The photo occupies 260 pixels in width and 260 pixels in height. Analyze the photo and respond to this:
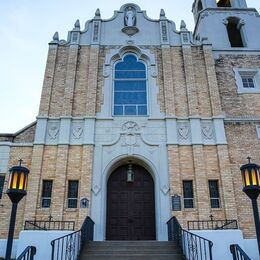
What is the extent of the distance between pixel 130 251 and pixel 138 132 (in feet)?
17.7

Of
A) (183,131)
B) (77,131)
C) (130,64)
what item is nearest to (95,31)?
(130,64)

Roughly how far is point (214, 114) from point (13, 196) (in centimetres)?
943

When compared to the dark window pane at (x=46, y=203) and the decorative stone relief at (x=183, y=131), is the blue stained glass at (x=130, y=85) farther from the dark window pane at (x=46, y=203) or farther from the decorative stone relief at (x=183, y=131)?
the dark window pane at (x=46, y=203)

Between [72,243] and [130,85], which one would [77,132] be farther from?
[72,243]

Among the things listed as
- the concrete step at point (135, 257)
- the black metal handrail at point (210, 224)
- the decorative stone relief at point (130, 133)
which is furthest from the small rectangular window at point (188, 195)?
the concrete step at point (135, 257)

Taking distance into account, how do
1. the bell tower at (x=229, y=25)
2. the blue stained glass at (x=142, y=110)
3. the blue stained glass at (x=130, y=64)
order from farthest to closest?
the bell tower at (x=229, y=25) → the blue stained glass at (x=130, y=64) → the blue stained glass at (x=142, y=110)

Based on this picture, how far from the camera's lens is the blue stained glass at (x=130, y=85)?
1455 centimetres

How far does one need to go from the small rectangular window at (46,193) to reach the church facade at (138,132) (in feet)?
0.13

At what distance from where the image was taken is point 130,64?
50.0 ft

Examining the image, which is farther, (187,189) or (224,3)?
(224,3)

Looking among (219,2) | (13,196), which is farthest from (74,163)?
(219,2)

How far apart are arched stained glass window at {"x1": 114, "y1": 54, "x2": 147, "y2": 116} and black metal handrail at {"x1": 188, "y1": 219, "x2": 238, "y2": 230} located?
529cm

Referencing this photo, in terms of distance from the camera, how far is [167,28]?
51.9 feet

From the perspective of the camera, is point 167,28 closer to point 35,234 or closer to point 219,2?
point 219,2
